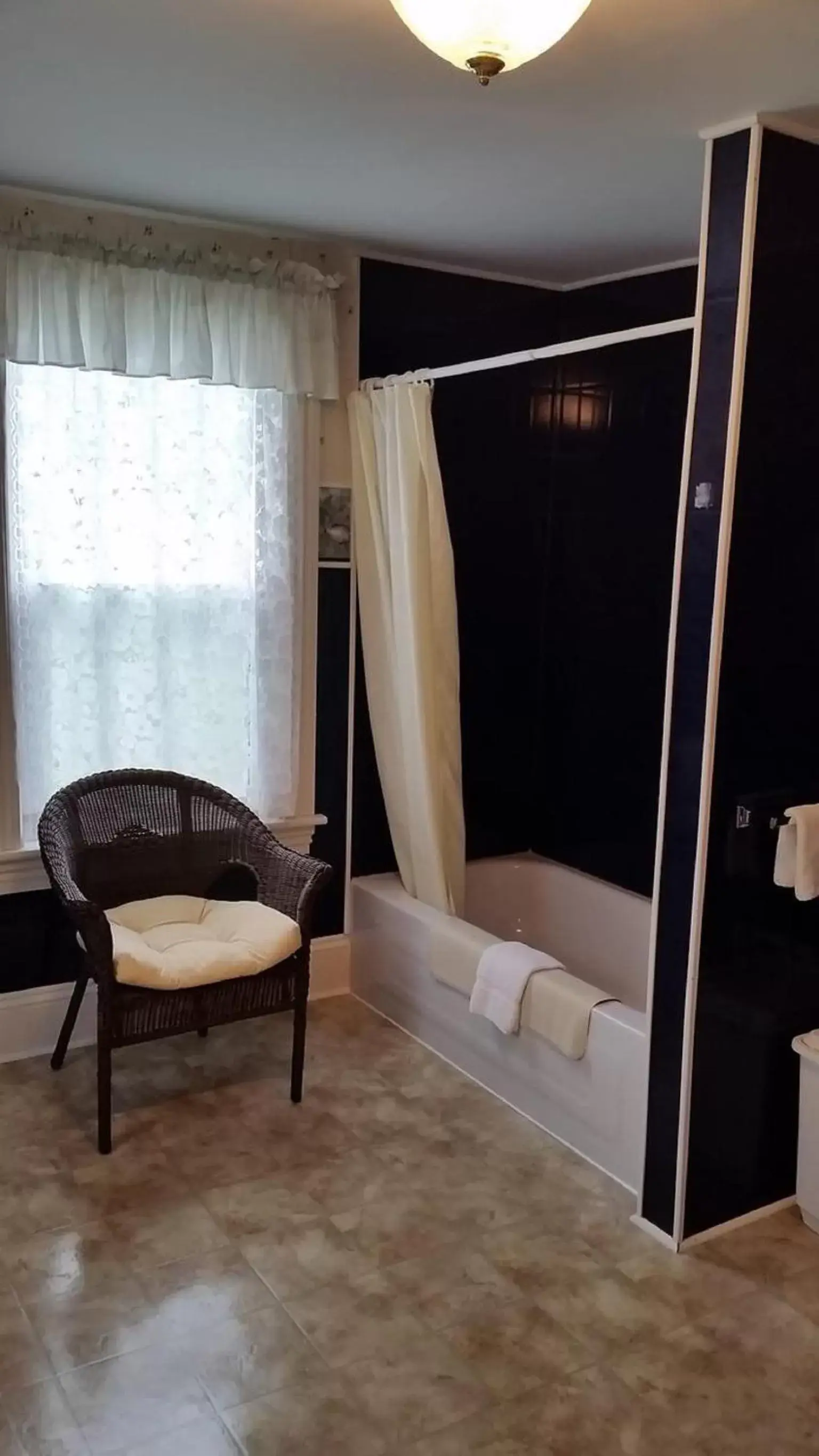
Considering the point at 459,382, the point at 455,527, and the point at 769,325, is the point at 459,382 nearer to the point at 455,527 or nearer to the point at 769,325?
the point at 455,527

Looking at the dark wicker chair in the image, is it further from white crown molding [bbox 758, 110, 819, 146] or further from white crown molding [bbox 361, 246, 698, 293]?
white crown molding [bbox 758, 110, 819, 146]

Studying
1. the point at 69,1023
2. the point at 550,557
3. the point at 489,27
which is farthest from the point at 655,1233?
the point at 489,27

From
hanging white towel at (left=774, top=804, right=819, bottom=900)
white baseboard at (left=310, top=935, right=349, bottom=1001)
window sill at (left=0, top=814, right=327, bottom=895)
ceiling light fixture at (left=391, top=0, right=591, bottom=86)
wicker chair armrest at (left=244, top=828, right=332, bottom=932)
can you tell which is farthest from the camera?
white baseboard at (left=310, top=935, right=349, bottom=1001)

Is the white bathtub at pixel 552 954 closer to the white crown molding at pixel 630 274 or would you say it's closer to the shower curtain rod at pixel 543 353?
the shower curtain rod at pixel 543 353

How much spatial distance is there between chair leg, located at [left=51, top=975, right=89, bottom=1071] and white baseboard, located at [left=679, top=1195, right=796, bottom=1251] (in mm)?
1641

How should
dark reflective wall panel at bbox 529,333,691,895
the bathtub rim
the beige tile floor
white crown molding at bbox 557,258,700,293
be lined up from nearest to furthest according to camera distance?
the beige tile floor, the bathtub rim, white crown molding at bbox 557,258,700,293, dark reflective wall panel at bbox 529,333,691,895

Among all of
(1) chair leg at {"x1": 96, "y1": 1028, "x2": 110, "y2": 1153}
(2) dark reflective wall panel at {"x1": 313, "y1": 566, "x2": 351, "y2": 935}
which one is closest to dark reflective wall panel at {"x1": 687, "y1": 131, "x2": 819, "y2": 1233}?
(1) chair leg at {"x1": 96, "y1": 1028, "x2": 110, "y2": 1153}

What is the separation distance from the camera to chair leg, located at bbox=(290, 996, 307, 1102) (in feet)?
10.0

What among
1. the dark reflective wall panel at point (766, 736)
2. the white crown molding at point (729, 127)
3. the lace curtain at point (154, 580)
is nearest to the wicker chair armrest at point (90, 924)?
the lace curtain at point (154, 580)

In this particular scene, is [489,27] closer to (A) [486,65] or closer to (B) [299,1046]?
(A) [486,65]

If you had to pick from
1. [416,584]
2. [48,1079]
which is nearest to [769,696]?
[416,584]

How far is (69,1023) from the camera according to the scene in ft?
10.5

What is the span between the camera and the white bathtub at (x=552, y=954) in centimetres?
274

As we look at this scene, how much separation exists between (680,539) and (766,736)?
0.46 metres
